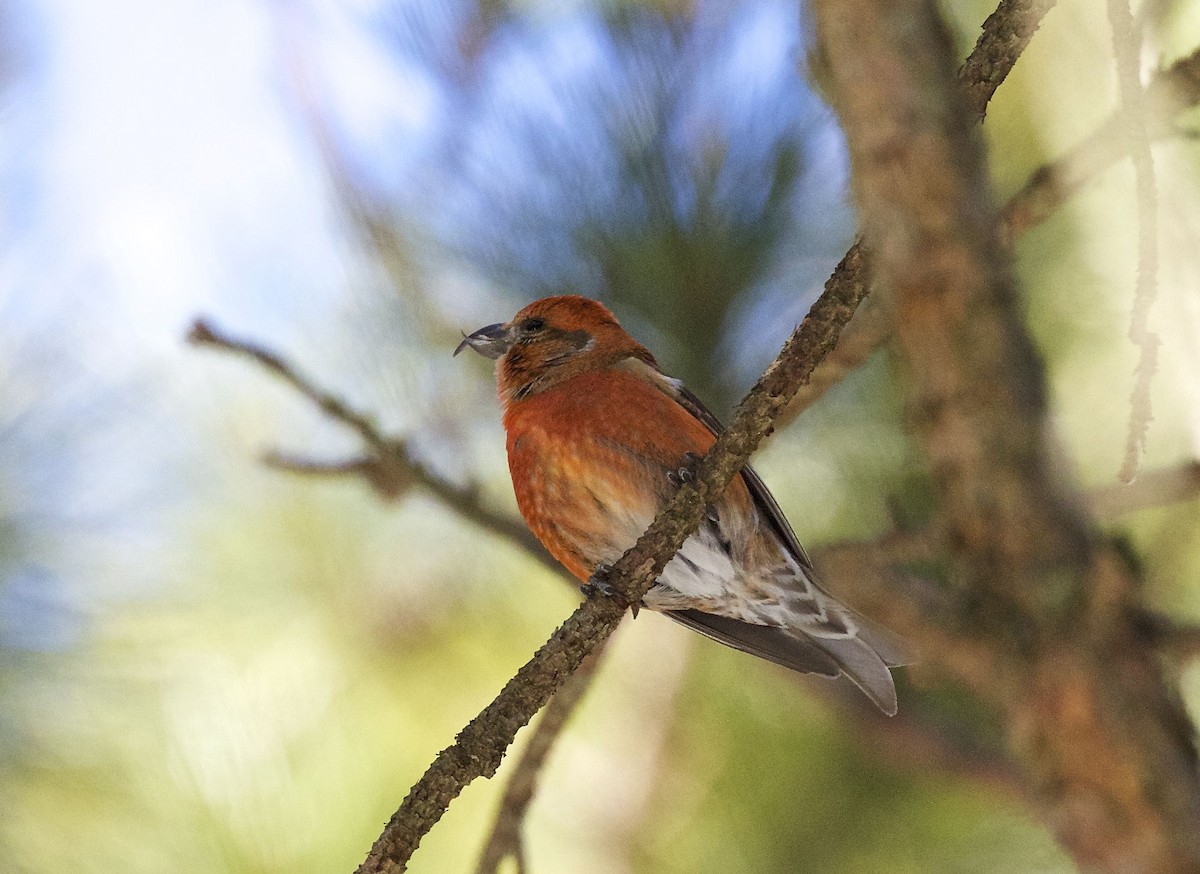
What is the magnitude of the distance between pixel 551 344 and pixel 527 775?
→ 1151mm

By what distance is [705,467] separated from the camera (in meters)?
1.92

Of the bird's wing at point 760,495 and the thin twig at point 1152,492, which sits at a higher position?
the bird's wing at point 760,495

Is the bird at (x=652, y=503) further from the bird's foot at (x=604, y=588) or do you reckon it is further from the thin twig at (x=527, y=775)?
the bird's foot at (x=604, y=588)

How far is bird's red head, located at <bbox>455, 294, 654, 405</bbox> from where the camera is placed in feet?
10.3

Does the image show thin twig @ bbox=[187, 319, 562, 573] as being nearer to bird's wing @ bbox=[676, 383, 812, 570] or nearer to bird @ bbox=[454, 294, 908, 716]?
bird @ bbox=[454, 294, 908, 716]

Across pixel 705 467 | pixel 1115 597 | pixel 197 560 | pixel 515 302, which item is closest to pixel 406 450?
pixel 515 302

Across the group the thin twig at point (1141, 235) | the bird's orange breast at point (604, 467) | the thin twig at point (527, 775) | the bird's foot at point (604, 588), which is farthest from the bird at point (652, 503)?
the thin twig at point (1141, 235)

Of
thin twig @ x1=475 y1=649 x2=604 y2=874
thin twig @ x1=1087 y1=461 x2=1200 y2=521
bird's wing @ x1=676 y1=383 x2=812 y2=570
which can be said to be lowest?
thin twig @ x1=475 y1=649 x2=604 y2=874

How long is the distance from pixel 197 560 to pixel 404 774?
952mm

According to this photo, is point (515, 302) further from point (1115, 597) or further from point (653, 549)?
point (1115, 597)

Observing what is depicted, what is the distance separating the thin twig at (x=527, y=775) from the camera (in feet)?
8.06

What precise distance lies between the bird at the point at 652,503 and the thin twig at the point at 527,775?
43 cm

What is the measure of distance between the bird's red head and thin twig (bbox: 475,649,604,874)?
33.5 inches

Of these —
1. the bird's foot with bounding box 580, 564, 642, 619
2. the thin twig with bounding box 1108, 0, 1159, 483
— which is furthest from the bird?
the thin twig with bounding box 1108, 0, 1159, 483
